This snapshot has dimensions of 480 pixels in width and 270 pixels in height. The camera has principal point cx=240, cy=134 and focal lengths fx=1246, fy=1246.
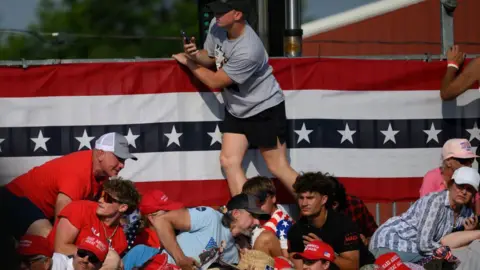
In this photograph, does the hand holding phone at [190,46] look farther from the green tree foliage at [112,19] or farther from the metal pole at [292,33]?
the green tree foliage at [112,19]

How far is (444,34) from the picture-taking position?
1122cm

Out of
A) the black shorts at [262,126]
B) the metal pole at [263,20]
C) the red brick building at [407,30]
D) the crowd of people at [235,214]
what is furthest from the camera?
the red brick building at [407,30]

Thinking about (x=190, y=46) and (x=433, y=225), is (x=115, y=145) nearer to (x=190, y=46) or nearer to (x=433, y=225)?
(x=190, y=46)

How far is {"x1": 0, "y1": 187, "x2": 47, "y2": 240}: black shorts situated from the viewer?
9383 mm

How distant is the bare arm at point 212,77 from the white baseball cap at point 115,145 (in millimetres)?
905

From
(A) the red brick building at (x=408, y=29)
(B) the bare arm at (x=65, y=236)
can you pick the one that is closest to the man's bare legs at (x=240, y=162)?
(B) the bare arm at (x=65, y=236)

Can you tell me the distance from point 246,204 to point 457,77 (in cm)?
257

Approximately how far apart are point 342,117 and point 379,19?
11636mm

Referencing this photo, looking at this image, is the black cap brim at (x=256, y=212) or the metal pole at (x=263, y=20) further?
the metal pole at (x=263, y=20)

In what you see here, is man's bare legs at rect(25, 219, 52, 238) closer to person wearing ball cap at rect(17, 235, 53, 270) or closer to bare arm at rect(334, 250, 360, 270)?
person wearing ball cap at rect(17, 235, 53, 270)

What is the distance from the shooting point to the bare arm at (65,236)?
882cm

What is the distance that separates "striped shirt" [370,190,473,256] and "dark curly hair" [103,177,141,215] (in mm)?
2081

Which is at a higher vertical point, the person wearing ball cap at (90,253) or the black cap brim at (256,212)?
the black cap brim at (256,212)

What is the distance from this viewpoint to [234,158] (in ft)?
33.7
